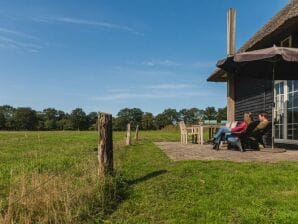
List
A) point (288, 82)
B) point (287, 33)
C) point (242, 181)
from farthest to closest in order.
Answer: point (288, 82) < point (287, 33) < point (242, 181)

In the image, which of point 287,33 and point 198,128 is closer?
point 287,33

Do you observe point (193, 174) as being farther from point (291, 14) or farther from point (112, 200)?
point (291, 14)

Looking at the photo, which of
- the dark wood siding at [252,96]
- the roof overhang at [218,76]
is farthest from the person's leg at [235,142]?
the roof overhang at [218,76]

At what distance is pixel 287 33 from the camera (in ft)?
41.0

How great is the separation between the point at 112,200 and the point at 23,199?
3.96 ft

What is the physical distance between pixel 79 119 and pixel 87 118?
5.27ft

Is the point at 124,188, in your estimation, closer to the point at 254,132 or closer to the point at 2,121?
the point at 254,132

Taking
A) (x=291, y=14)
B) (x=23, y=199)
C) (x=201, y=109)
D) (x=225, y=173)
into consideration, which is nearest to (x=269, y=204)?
(x=225, y=173)

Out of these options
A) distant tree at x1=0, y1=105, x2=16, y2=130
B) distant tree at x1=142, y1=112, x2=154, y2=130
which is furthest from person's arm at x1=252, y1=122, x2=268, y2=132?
distant tree at x1=0, y1=105, x2=16, y2=130

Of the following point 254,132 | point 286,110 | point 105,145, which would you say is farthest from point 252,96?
point 105,145

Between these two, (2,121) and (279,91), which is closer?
(279,91)

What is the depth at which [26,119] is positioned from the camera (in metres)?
90.9

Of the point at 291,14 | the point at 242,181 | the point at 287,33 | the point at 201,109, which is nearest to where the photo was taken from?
the point at 242,181

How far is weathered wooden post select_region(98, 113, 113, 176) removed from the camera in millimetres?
6773
